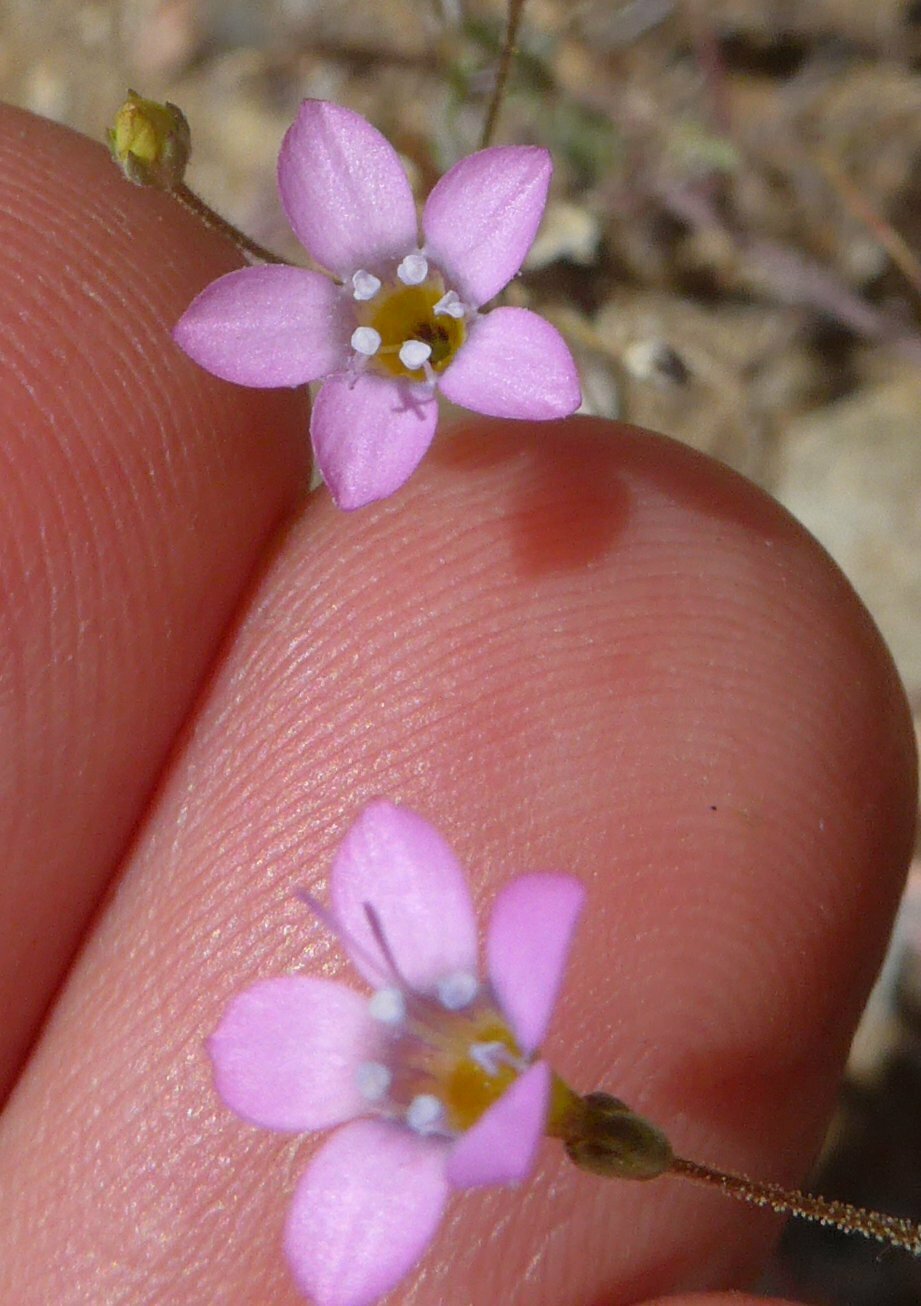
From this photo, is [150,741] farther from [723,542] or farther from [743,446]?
[743,446]

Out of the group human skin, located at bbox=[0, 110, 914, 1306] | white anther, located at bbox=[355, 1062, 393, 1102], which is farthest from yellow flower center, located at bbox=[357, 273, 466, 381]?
white anther, located at bbox=[355, 1062, 393, 1102]

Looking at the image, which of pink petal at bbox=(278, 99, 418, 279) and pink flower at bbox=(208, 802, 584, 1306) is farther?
pink petal at bbox=(278, 99, 418, 279)

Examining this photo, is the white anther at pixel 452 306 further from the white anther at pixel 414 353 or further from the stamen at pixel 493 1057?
the stamen at pixel 493 1057

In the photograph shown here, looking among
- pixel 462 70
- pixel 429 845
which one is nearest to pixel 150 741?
pixel 429 845

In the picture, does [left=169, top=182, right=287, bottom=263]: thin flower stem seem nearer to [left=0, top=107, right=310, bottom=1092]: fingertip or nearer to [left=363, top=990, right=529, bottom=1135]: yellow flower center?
[left=0, top=107, right=310, bottom=1092]: fingertip

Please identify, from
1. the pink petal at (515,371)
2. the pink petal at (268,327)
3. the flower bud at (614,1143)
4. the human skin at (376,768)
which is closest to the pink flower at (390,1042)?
the flower bud at (614,1143)
